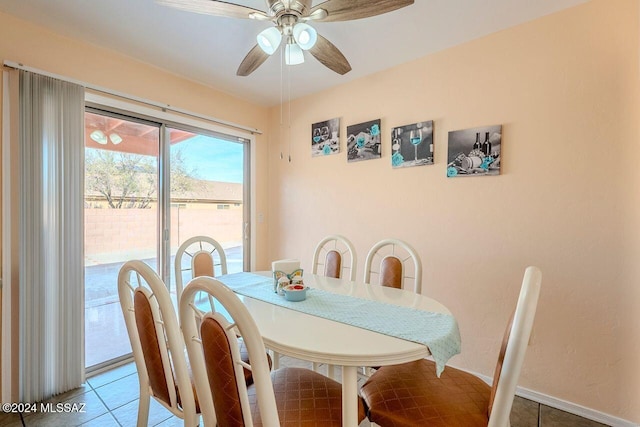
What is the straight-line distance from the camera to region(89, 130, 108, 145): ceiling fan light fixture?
2.17m

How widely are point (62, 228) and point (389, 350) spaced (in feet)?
6.83

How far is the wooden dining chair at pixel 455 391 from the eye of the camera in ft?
2.98

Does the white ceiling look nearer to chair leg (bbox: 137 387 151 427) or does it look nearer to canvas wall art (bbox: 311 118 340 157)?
canvas wall art (bbox: 311 118 340 157)

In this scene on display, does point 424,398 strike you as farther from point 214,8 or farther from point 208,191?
point 208,191

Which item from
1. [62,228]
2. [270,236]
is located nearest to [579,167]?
[270,236]

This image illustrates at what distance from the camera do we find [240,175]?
3.23 m

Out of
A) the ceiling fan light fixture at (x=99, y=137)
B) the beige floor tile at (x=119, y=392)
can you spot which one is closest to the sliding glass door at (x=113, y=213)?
the ceiling fan light fixture at (x=99, y=137)

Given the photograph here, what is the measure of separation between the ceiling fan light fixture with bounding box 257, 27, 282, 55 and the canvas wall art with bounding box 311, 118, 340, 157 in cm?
130

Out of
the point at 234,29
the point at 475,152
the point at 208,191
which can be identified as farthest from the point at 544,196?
the point at 208,191

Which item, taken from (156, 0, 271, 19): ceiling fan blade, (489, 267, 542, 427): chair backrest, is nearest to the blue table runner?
(489, 267, 542, 427): chair backrest

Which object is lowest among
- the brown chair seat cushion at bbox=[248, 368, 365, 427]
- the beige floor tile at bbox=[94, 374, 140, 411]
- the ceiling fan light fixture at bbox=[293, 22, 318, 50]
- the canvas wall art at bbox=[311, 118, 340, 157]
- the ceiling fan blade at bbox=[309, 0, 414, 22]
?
the beige floor tile at bbox=[94, 374, 140, 411]

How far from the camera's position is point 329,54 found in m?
1.67

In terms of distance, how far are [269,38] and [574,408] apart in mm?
2633

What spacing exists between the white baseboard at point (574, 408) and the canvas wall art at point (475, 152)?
4.56ft
